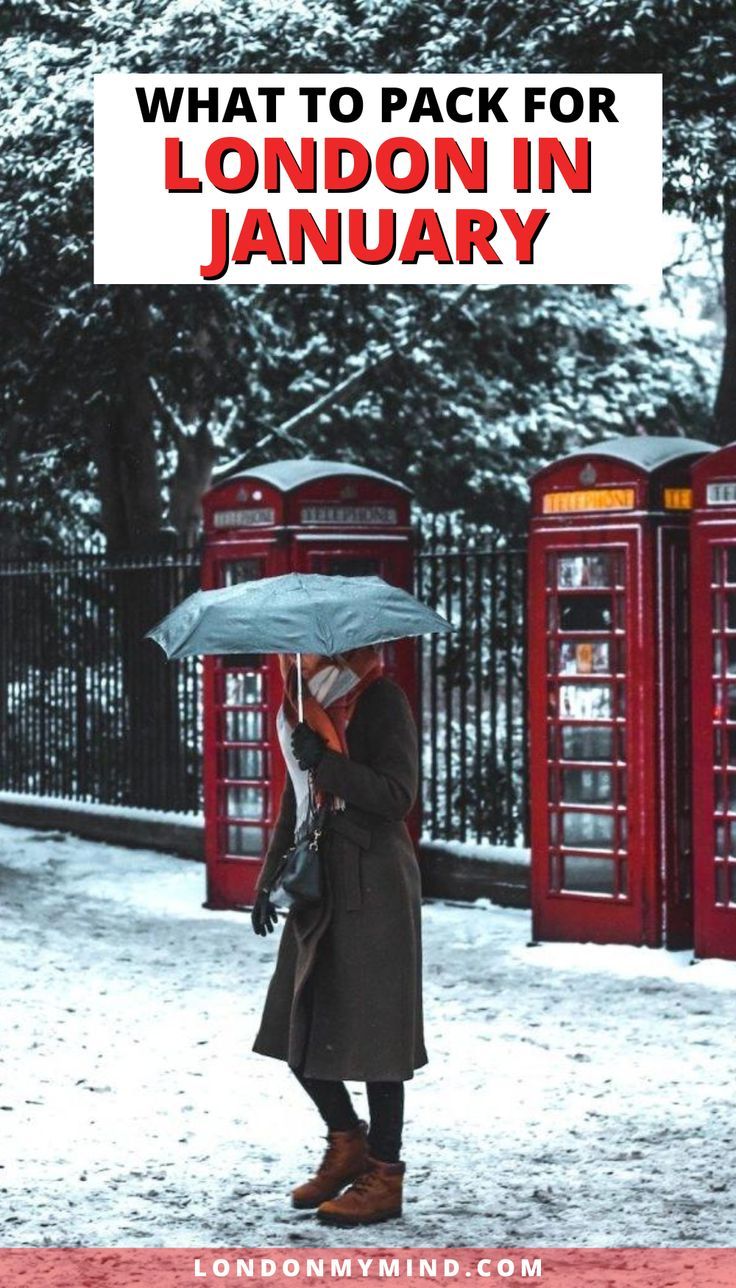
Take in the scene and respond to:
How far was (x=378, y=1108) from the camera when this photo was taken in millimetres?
6062

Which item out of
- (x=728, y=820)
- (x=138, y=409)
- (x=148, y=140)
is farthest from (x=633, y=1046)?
(x=138, y=409)

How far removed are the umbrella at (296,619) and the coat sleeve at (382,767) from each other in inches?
8.0

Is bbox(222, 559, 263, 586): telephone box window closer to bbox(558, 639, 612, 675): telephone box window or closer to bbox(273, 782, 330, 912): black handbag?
bbox(558, 639, 612, 675): telephone box window

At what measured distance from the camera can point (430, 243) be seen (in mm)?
14656

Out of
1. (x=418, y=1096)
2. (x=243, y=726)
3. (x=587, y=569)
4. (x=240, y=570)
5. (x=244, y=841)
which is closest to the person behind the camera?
(x=418, y=1096)

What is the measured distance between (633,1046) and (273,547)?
4067 mm

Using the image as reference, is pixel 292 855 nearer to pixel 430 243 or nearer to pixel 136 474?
pixel 430 243

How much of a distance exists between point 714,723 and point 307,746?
447cm

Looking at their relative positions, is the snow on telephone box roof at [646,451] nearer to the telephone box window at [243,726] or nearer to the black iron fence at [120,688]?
the black iron fence at [120,688]

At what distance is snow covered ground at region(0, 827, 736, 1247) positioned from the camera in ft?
20.3

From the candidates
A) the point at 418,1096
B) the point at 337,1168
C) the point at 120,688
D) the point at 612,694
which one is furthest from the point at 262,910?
the point at 120,688

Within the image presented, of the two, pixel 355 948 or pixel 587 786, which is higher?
pixel 587 786

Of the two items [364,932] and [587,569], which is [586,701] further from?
[364,932]

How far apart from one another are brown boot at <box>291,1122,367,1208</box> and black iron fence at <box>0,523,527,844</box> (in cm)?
659
